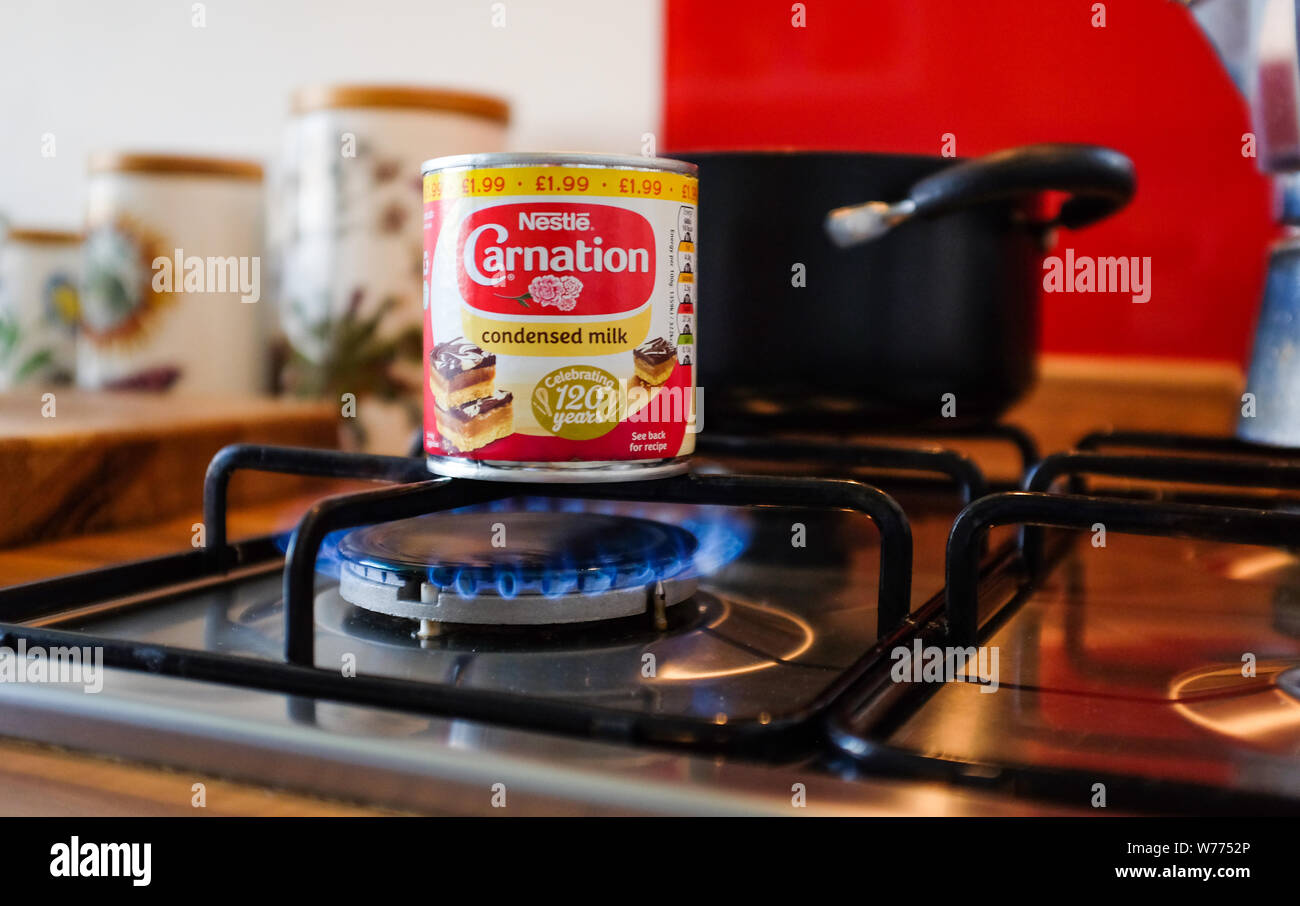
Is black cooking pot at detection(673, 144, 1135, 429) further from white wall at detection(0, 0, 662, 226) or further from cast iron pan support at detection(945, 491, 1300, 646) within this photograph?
white wall at detection(0, 0, 662, 226)

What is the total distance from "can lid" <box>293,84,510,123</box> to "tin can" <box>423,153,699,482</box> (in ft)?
2.15

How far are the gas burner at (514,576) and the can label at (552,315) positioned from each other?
0.16 feet

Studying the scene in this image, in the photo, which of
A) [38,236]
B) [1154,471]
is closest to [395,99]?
[38,236]

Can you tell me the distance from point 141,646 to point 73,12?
147 cm

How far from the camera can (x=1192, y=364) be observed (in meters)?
0.99

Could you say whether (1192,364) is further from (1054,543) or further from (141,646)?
(141,646)

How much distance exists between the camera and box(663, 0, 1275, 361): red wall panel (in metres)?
0.97

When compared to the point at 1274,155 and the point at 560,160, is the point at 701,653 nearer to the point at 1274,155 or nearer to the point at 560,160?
the point at 560,160

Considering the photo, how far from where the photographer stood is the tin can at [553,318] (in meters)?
0.49

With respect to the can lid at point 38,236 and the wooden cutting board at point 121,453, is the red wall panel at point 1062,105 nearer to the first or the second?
the wooden cutting board at point 121,453

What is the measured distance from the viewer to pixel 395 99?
1.12m

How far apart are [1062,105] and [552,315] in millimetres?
686

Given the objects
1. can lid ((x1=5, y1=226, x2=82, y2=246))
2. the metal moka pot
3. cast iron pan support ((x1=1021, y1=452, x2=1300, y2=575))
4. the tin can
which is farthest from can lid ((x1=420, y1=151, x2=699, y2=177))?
can lid ((x1=5, y1=226, x2=82, y2=246))
